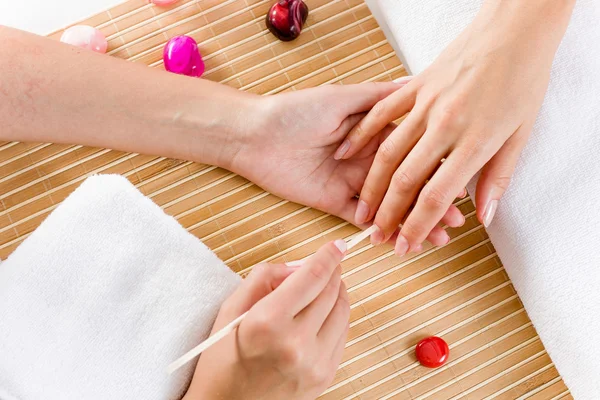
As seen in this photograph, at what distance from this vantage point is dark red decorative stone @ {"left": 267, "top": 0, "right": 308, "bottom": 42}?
2.90 feet

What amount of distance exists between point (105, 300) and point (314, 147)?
34cm

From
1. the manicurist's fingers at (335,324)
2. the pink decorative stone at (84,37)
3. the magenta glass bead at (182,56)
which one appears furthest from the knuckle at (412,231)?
the pink decorative stone at (84,37)

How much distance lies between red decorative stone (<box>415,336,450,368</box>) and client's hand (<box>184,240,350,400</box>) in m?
0.14

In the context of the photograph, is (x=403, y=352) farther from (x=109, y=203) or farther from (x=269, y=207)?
(x=109, y=203)

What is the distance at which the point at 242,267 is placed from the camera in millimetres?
864

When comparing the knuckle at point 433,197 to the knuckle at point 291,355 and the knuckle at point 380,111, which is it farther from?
the knuckle at point 291,355

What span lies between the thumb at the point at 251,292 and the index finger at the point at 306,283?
43 mm

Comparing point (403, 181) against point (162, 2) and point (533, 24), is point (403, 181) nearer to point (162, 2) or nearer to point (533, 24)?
point (533, 24)

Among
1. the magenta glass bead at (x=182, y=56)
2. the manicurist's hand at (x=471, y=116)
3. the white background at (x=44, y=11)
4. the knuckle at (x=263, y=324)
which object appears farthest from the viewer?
the white background at (x=44, y=11)

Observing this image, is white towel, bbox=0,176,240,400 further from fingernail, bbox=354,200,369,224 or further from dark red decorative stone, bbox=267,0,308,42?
dark red decorative stone, bbox=267,0,308,42

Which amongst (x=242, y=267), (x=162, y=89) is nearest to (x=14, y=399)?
(x=242, y=267)

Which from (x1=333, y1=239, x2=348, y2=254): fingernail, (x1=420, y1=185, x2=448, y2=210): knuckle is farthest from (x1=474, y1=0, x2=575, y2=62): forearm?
(x1=333, y1=239, x2=348, y2=254): fingernail

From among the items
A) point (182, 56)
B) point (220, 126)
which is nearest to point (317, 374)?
point (220, 126)

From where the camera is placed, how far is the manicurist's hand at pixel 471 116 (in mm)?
789
